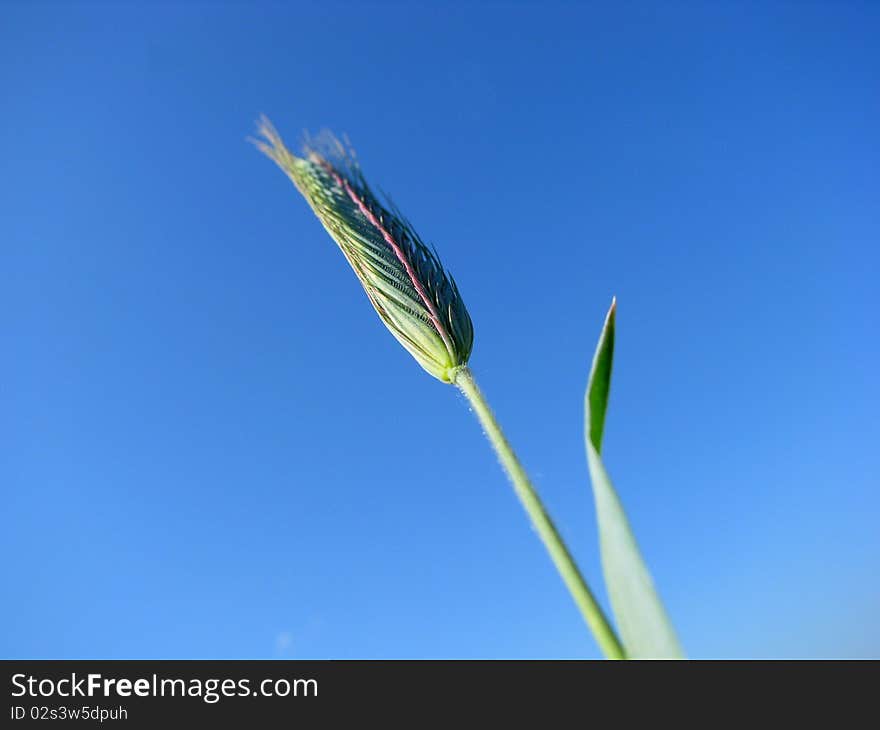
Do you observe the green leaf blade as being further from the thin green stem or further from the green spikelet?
the green spikelet

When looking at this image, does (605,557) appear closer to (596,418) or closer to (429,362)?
(596,418)

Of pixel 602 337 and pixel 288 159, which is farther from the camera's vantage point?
pixel 288 159

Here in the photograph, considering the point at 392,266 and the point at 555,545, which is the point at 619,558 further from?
the point at 392,266

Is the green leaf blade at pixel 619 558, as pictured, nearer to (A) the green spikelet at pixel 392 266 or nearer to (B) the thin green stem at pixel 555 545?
(B) the thin green stem at pixel 555 545

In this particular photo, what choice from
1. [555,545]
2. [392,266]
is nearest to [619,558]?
[555,545]
